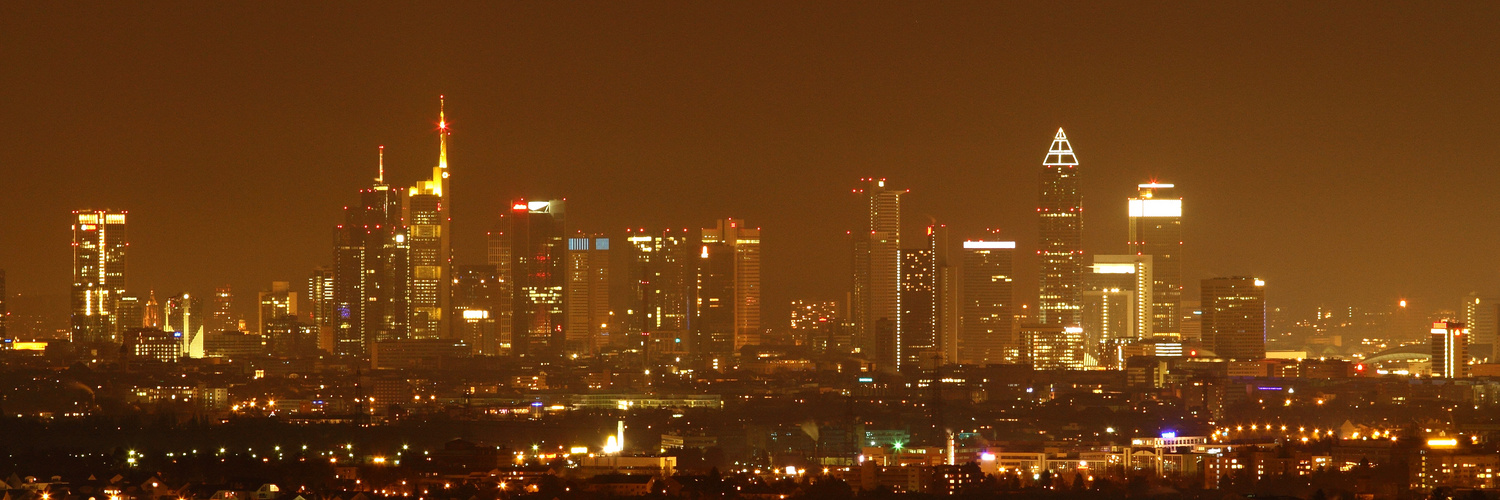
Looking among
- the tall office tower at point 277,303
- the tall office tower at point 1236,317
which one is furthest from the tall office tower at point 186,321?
the tall office tower at point 1236,317

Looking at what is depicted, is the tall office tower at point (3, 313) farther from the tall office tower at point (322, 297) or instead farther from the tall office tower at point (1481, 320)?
the tall office tower at point (1481, 320)

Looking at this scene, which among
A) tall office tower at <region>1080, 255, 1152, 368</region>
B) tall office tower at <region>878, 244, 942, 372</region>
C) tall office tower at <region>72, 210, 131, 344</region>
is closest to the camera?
tall office tower at <region>72, 210, 131, 344</region>

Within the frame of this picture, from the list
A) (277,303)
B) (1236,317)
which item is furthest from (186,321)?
(1236,317)

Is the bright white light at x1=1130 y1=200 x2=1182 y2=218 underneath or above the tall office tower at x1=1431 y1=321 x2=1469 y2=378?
above

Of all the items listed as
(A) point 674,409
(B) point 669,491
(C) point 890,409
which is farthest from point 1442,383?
(B) point 669,491

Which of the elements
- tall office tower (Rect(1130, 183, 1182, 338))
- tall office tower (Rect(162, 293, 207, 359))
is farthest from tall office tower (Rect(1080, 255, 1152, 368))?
tall office tower (Rect(162, 293, 207, 359))

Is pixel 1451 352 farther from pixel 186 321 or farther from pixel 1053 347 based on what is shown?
pixel 186 321

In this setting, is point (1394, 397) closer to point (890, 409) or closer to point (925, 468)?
point (890, 409)

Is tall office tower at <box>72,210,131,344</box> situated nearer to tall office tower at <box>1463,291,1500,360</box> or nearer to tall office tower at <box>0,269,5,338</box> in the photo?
tall office tower at <box>0,269,5,338</box>
